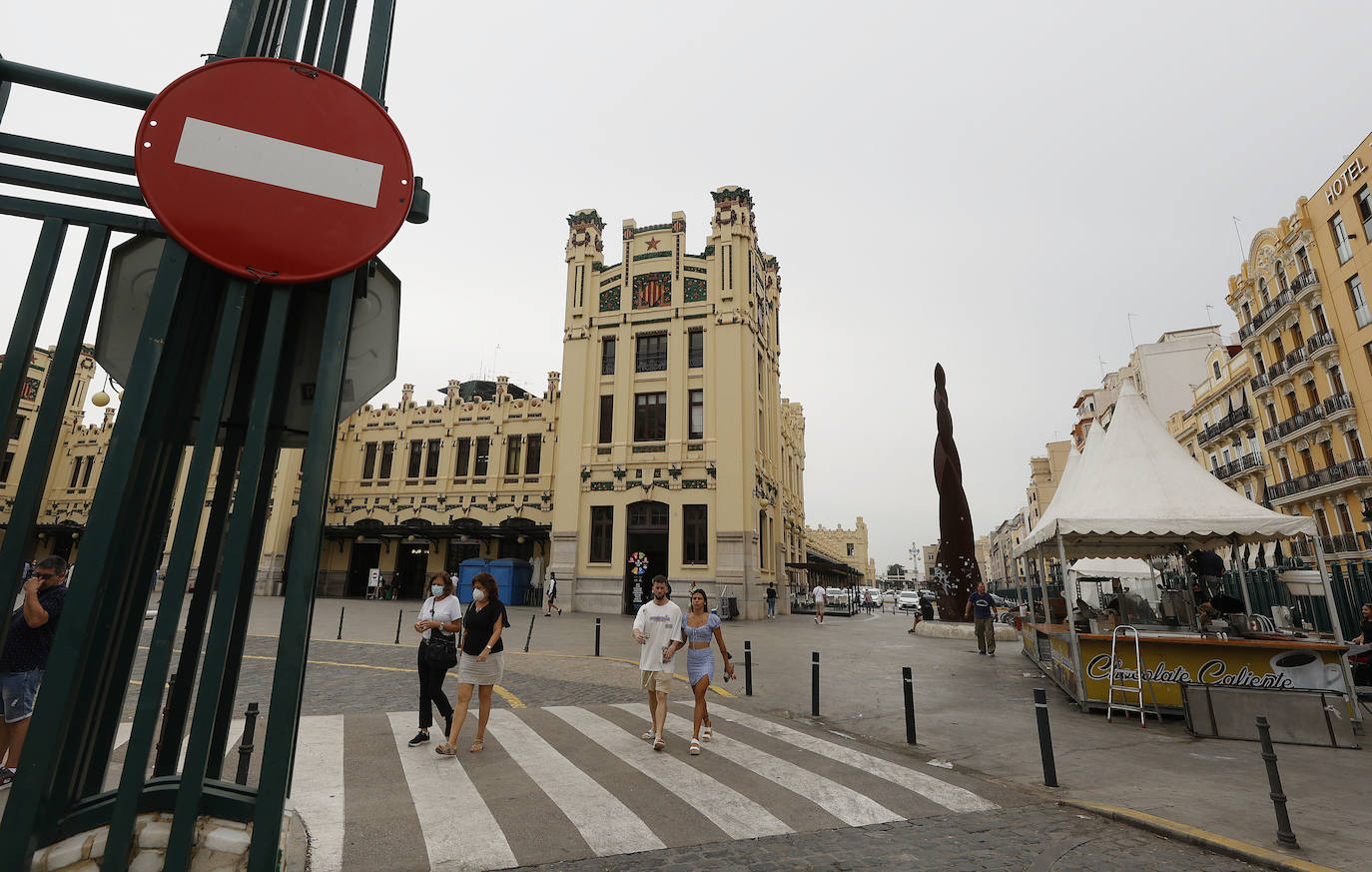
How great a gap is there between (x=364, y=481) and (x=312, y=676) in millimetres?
29231

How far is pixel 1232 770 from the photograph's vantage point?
6969mm

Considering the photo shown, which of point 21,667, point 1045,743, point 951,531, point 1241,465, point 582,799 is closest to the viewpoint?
point 21,667

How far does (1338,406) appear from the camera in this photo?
31719 mm

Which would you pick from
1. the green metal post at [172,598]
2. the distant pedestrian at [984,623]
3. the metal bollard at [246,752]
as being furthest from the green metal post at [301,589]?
the distant pedestrian at [984,623]

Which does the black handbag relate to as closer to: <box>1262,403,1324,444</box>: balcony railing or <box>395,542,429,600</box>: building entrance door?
<box>395,542,429,600</box>: building entrance door

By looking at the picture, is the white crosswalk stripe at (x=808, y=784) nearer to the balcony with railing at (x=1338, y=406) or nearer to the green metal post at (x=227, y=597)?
the green metal post at (x=227, y=597)

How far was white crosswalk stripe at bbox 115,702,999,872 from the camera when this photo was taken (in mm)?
4746

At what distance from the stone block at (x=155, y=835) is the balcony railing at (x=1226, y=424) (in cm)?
5114

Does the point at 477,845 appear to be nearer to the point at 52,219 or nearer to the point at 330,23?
the point at 52,219

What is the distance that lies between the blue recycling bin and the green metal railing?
29934mm

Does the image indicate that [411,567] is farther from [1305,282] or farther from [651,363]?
[1305,282]

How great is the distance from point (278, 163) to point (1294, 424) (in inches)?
1822

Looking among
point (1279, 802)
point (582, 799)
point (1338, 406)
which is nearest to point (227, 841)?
point (582, 799)

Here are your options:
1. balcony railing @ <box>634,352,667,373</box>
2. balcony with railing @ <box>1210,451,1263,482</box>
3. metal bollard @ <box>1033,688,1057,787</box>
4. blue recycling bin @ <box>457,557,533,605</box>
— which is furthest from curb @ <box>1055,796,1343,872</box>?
balcony with railing @ <box>1210,451,1263,482</box>
